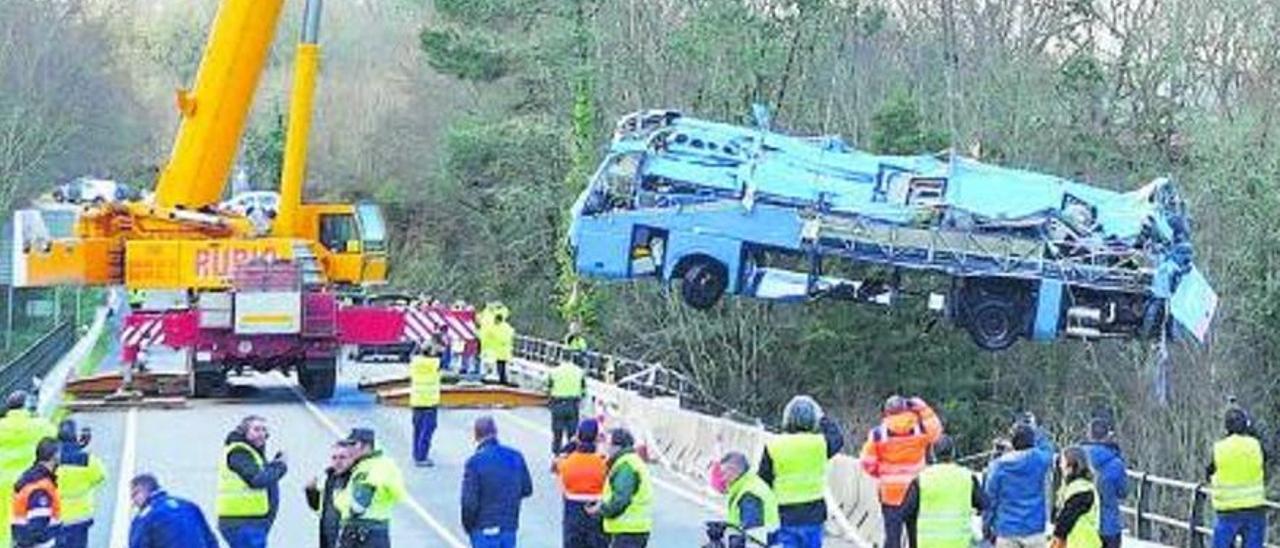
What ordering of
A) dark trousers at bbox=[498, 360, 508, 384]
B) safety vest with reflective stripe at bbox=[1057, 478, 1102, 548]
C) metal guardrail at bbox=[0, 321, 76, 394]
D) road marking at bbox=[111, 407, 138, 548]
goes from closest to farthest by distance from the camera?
safety vest with reflective stripe at bbox=[1057, 478, 1102, 548], road marking at bbox=[111, 407, 138, 548], metal guardrail at bbox=[0, 321, 76, 394], dark trousers at bbox=[498, 360, 508, 384]

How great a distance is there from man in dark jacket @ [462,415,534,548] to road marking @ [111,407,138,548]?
124 inches

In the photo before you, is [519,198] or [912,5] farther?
[519,198]

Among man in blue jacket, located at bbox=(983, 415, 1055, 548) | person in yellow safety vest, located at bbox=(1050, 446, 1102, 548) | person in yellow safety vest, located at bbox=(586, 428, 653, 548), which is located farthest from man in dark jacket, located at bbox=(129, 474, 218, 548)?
person in yellow safety vest, located at bbox=(1050, 446, 1102, 548)

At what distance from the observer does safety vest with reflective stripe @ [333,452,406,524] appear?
11.9 meters

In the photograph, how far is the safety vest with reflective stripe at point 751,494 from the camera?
12469 mm

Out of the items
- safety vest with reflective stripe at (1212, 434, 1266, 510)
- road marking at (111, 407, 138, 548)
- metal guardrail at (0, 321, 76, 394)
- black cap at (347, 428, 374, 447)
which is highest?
black cap at (347, 428, 374, 447)

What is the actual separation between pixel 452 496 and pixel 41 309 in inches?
1484

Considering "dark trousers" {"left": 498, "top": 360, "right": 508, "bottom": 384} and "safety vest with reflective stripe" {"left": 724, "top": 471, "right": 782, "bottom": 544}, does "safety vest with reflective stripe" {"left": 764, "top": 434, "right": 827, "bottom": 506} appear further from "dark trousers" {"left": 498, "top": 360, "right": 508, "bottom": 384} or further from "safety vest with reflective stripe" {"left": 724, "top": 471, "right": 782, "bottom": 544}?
"dark trousers" {"left": 498, "top": 360, "right": 508, "bottom": 384}

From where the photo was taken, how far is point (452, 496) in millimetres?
21141

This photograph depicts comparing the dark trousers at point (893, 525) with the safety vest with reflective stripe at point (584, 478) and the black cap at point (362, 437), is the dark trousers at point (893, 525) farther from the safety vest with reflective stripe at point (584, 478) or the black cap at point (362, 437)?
the black cap at point (362, 437)

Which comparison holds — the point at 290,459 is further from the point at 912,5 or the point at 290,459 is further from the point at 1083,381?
the point at 912,5

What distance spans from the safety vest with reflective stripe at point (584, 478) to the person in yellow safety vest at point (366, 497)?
7.72 ft

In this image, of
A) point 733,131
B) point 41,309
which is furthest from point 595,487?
point 41,309

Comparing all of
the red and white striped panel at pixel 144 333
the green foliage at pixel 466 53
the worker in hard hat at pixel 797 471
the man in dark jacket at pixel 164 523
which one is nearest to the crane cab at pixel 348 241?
the red and white striped panel at pixel 144 333
